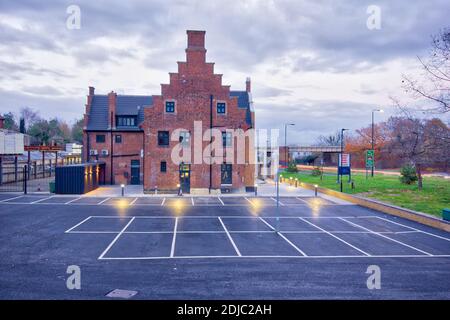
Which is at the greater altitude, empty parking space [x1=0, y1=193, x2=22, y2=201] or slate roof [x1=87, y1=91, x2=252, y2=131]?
slate roof [x1=87, y1=91, x2=252, y2=131]

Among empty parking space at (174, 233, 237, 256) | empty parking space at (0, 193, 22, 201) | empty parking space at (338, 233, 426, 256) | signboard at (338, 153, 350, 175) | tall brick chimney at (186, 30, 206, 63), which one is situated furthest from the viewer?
signboard at (338, 153, 350, 175)

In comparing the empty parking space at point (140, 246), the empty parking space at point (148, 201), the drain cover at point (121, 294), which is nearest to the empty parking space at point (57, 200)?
the empty parking space at point (148, 201)

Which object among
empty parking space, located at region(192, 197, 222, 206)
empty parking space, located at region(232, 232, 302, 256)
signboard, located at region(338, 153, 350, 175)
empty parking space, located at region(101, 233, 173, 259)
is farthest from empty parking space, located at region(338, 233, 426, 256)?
signboard, located at region(338, 153, 350, 175)

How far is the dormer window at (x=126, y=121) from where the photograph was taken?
44.7 metres

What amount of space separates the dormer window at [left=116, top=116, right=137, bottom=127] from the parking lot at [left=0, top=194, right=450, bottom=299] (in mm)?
19556

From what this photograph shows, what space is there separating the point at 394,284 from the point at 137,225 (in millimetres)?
14492

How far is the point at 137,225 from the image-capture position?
812 inches

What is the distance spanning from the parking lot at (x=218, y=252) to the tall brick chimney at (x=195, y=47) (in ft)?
56.3

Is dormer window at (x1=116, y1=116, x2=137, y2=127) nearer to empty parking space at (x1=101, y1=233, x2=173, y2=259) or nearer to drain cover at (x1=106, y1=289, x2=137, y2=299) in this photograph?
empty parking space at (x1=101, y1=233, x2=173, y2=259)

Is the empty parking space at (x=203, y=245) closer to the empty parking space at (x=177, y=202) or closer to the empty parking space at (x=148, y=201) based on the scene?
the empty parking space at (x=177, y=202)

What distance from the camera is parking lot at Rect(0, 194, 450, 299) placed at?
10898 millimetres
